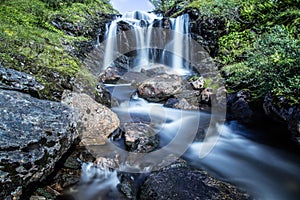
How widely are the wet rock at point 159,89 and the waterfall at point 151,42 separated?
311 cm

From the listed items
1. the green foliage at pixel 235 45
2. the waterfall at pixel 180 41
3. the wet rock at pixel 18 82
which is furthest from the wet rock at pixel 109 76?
the wet rock at pixel 18 82

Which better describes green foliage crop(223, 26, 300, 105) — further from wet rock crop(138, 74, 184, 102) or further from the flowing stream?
wet rock crop(138, 74, 184, 102)

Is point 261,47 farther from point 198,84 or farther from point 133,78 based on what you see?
point 133,78

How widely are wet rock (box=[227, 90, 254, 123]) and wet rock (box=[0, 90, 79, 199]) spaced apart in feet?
15.4

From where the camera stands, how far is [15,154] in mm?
2373

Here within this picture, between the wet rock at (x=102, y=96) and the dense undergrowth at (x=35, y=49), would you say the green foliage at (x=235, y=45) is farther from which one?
the dense undergrowth at (x=35, y=49)

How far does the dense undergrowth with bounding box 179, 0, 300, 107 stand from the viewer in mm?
4406

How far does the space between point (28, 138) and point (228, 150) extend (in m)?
4.07

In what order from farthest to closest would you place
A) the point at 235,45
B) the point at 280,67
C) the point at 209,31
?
the point at 209,31
the point at 235,45
the point at 280,67

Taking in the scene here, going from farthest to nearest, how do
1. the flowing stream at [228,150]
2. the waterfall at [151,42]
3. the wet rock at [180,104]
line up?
the waterfall at [151,42] → the wet rock at [180,104] → the flowing stream at [228,150]

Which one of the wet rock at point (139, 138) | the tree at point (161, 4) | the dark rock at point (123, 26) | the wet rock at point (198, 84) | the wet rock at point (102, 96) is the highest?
the tree at point (161, 4)

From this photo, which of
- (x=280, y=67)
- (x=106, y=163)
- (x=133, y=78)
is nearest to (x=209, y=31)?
(x=133, y=78)

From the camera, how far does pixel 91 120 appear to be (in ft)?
13.5

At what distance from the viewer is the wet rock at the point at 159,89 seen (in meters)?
7.51
